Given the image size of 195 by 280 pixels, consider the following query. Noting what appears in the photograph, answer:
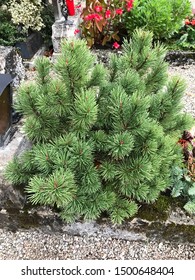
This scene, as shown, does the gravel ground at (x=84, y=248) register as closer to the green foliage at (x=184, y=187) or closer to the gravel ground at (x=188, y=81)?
the green foliage at (x=184, y=187)

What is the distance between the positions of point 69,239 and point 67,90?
1094 millimetres

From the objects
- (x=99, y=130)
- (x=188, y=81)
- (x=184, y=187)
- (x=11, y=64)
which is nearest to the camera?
(x=99, y=130)

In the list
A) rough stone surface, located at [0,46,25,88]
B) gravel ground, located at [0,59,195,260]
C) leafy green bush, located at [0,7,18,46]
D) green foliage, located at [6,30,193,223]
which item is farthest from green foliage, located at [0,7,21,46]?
gravel ground, located at [0,59,195,260]

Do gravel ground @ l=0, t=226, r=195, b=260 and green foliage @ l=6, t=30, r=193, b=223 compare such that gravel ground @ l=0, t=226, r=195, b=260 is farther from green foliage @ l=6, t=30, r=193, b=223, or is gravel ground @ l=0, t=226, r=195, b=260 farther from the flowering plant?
the flowering plant

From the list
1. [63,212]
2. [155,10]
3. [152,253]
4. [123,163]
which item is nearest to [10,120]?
[63,212]

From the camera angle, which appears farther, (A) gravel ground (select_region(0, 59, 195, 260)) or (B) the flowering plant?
(B) the flowering plant

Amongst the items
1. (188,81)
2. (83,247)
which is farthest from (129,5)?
(83,247)

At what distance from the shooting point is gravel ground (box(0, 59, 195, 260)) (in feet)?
8.31

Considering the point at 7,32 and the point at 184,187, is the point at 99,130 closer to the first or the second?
the point at 184,187

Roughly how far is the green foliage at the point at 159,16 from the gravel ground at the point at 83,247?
268 cm

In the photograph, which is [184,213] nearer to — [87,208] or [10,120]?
[87,208]

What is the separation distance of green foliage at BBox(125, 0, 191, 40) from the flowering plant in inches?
5.2

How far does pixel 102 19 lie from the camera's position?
174 inches

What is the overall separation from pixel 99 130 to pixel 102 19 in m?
2.63
